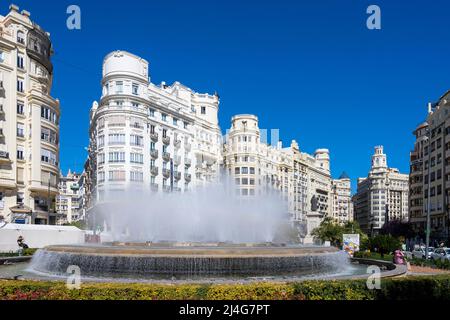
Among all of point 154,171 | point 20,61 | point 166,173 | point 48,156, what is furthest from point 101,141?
point 20,61

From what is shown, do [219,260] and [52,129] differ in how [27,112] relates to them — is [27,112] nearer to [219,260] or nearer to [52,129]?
[52,129]

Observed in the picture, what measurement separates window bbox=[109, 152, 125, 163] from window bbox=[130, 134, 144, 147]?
267 centimetres

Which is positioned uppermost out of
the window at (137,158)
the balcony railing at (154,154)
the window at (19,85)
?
the window at (19,85)

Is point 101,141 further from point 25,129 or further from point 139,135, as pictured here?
point 25,129

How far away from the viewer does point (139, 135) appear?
70.8 metres

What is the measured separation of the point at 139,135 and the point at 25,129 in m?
21.0

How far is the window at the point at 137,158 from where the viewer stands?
2721 inches

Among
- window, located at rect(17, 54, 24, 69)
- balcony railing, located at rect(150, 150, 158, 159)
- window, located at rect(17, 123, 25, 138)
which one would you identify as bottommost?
balcony railing, located at rect(150, 150, 158, 159)

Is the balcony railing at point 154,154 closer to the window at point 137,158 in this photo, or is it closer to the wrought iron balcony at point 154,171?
the wrought iron balcony at point 154,171

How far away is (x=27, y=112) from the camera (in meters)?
53.0

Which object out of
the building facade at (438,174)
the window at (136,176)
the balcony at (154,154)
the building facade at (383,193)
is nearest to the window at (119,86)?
the balcony at (154,154)

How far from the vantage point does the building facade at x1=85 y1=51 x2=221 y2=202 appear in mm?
68562

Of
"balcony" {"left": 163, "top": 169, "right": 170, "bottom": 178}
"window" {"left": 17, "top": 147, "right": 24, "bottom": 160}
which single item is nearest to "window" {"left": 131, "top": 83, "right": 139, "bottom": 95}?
"balcony" {"left": 163, "top": 169, "right": 170, "bottom": 178}

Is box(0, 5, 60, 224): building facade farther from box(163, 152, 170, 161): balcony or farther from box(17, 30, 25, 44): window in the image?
box(163, 152, 170, 161): balcony
